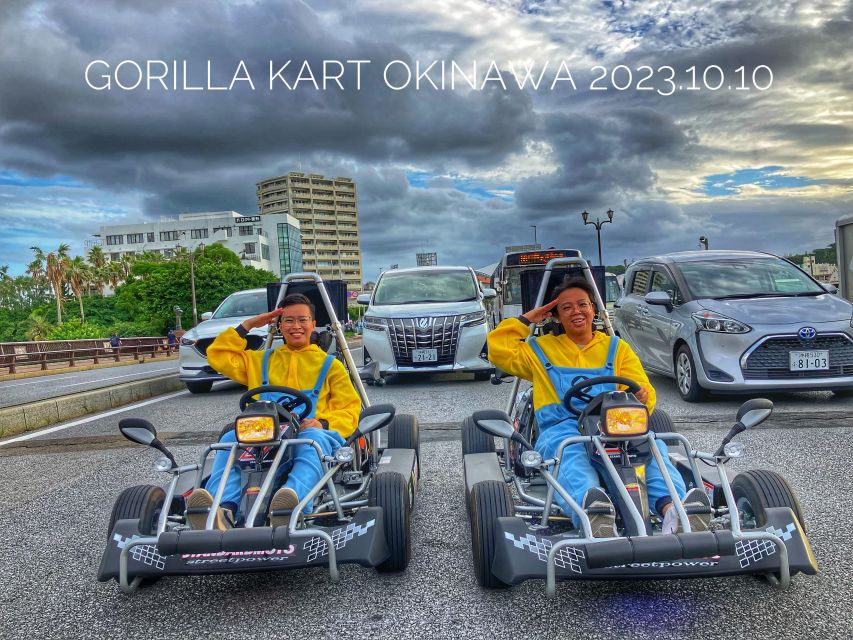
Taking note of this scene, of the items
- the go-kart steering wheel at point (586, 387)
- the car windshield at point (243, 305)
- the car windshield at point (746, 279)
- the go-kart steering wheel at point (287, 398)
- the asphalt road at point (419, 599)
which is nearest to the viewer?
the asphalt road at point (419, 599)

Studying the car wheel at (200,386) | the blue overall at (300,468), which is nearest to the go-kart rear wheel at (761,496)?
the blue overall at (300,468)

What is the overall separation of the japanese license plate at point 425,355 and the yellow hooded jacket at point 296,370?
6624 mm

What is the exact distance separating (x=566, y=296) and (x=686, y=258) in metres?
5.99

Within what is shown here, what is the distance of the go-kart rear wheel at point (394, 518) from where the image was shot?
3377 mm

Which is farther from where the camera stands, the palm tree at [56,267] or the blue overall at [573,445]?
the palm tree at [56,267]

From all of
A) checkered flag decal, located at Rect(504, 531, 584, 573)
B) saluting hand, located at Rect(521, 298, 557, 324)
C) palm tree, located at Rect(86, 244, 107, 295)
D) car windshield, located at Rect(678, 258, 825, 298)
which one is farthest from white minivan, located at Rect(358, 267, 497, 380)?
palm tree, located at Rect(86, 244, 107, 295)

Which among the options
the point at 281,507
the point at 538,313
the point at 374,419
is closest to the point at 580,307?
the point at 538,313

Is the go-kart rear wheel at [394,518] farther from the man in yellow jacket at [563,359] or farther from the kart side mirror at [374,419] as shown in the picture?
the man in yellow jacket at [563,359]

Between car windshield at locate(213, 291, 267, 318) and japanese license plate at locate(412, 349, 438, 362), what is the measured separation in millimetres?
3142

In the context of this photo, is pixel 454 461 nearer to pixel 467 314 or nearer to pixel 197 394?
pixel 467 314

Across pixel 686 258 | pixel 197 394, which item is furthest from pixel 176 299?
pixel 686 258

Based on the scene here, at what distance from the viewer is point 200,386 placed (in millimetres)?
12047

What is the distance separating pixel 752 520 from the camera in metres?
3.14

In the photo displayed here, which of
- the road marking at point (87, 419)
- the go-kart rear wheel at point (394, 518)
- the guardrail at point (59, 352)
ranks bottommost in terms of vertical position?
the guardrail at point (59, 352)
